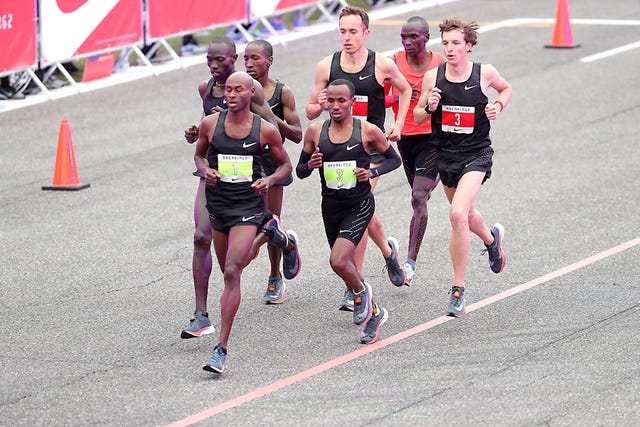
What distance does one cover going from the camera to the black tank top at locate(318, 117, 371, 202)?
9.59 m

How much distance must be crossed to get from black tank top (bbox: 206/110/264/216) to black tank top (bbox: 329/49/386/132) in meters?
1.65

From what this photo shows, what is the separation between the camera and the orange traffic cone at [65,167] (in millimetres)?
14656

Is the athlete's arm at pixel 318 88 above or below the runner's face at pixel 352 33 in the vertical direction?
below

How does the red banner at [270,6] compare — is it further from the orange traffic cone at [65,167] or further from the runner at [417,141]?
the runner at [417,141]

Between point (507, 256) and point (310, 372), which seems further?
point (507, 256)

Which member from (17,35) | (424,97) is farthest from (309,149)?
(17,35)

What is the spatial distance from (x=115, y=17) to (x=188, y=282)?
968 cm

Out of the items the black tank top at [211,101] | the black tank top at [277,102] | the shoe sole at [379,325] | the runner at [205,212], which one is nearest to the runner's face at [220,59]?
the runner at [205,212]

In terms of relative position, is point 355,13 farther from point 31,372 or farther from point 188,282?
point 31,372

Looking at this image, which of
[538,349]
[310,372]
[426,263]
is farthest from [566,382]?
[426,263]

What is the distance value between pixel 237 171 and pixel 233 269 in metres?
0.72

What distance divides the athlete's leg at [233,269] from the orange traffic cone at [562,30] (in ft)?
45.6

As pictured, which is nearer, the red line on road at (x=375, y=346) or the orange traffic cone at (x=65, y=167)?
the red line on road at (x=375, y=346)

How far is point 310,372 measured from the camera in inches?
351
